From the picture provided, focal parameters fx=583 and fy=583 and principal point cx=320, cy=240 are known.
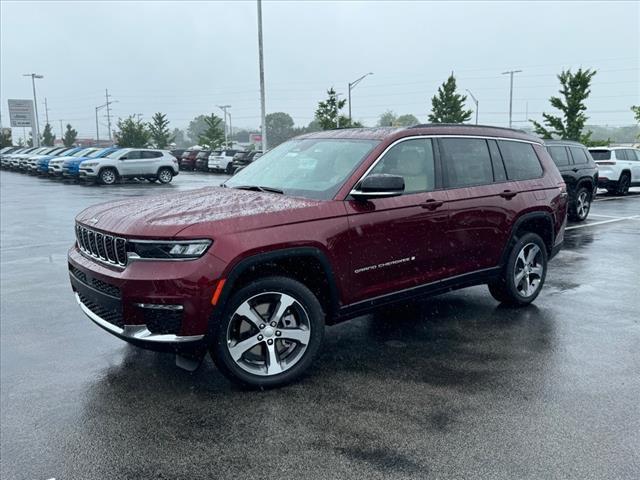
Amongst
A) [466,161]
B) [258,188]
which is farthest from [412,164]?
[258,188]

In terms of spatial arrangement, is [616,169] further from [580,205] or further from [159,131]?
[159,131]

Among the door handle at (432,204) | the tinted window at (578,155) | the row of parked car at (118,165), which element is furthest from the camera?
the row of parked car at (118,165)

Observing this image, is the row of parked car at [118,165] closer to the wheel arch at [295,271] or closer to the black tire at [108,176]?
the black tire at [108,176]

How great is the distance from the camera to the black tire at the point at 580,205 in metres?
13.5

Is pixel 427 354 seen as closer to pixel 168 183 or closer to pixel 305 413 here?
pixel 305 413

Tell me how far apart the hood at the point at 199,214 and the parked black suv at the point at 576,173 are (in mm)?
10226

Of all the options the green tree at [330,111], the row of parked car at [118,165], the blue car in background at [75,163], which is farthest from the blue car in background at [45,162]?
the green tree at [330,111]

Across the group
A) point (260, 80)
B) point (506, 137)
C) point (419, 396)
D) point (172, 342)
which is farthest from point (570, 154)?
point (260, 80)

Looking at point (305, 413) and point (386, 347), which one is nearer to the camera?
point (305, 413)

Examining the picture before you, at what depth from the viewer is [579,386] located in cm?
421

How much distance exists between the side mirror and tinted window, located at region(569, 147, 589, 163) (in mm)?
10754

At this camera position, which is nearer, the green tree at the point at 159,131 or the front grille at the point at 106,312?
the front grille at the point at 106,312

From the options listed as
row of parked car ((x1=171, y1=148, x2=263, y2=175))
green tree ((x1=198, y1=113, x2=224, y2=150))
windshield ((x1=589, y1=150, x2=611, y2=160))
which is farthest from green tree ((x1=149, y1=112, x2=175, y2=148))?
windshield ((x1=589, y1=150, x2=611, y2=160))

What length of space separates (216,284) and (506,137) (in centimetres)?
371
